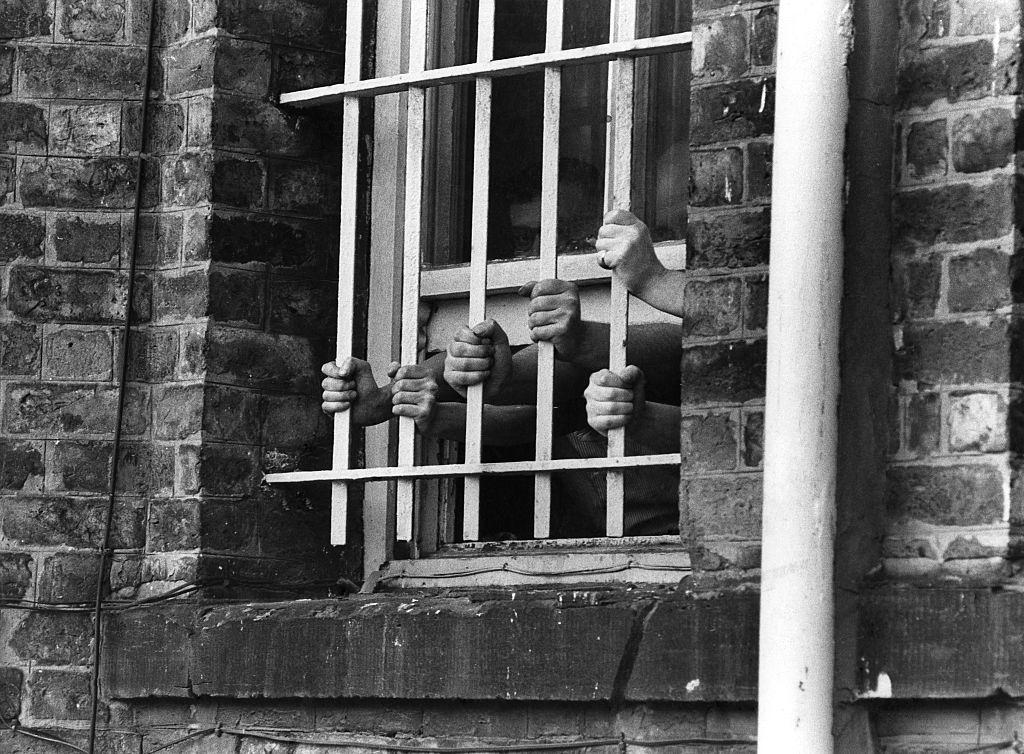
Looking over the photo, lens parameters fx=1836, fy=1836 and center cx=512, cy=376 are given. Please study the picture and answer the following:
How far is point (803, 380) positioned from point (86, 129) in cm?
203

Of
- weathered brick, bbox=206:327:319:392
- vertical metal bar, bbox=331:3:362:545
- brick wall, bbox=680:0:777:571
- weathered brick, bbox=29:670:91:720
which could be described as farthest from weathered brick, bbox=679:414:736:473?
weathered brick, bbox=29:670:91:720

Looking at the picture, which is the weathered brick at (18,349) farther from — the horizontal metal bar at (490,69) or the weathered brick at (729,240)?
the weathered brick at (729,240)

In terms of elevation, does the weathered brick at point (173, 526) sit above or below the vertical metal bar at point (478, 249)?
below

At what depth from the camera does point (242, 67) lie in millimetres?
4211

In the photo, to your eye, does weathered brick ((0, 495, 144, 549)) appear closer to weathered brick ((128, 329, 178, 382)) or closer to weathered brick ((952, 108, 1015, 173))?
weathered brick ((128, 329, 178, 382))

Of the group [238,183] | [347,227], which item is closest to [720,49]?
[347,227]

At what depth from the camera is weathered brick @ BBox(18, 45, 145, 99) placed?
4250mm

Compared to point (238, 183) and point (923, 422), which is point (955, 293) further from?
point (238, 183)

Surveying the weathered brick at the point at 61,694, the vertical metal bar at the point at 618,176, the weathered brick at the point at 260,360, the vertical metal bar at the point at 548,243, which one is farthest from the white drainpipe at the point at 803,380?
the weathered brick at the point at 61,694

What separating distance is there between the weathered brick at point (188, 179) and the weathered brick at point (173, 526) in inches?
26.9

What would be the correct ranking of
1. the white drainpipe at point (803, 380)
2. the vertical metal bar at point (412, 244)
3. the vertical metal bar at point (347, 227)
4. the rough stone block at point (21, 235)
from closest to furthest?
the white drainpipe at point (803, 380) → the vertical metal bar at point (412, 244) → the vertical metal bar at point (347, 227) → the rough stone block at point (21, 235)

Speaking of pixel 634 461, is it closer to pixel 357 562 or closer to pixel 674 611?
pixel 674 611

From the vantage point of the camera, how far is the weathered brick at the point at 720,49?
10.8 feet

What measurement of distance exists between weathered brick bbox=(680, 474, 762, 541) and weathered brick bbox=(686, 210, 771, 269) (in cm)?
38
